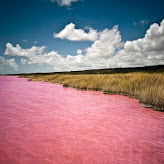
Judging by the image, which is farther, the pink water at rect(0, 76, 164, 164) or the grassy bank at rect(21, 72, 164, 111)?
the grassy bank at rect(21, 72, 164, 111)

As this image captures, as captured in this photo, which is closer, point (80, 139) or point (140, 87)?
point (80, 139)

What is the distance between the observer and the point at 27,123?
4.59m

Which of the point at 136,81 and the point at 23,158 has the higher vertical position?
the point at 136,81

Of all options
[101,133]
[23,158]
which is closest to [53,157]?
[23,158]

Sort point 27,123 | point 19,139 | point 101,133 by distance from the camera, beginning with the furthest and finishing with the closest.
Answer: point 27,123
point 101,133
point 19,139

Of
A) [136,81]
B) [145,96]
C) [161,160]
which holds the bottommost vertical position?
[161,160]

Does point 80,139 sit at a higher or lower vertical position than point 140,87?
lower

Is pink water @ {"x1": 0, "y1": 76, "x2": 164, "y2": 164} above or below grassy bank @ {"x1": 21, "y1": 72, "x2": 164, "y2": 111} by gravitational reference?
below

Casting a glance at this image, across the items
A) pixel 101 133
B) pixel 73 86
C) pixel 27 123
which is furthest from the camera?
pixel 73 86

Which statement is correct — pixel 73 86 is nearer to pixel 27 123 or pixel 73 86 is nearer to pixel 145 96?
pixel 145 96

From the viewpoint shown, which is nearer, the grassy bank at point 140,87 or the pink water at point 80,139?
the pink water at point 80,139

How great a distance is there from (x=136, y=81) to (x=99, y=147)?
29.5 feet

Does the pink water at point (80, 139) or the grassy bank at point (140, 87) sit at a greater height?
the grassy bank at point (140, 87)

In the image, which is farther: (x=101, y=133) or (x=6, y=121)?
(x=6, y=121)
